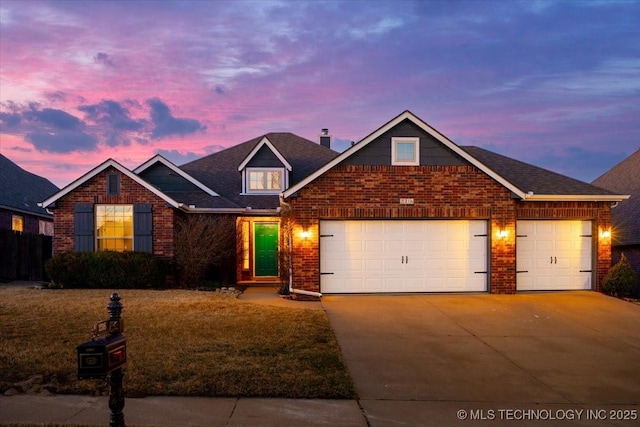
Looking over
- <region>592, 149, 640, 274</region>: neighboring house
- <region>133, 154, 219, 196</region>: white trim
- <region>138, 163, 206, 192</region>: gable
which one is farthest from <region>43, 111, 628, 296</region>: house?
<region>138, 163, 206, 192</region>: gable

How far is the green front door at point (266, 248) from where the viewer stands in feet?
62.7

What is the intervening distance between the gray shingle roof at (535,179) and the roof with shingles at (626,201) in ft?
4.76

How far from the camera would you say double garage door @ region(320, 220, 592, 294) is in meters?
14.6

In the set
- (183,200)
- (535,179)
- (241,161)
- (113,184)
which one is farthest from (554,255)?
(113,184)

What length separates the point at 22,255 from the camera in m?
19.0

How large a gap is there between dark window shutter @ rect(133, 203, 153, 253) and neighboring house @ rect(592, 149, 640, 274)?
14717mm

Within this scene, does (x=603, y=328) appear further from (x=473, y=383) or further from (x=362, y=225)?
(x=362, y=225)

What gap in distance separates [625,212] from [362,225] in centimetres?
1005

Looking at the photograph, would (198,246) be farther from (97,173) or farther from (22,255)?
(22,255)

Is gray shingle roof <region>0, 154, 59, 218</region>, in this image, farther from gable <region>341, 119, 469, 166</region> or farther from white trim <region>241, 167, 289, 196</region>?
gable <region>341, 119, 469, 166</region>

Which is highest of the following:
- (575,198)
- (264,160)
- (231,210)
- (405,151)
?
(264,160)

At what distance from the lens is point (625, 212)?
17.7 metres

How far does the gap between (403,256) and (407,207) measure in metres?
1.45

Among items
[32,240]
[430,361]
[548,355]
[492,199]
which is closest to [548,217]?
[492,199]
